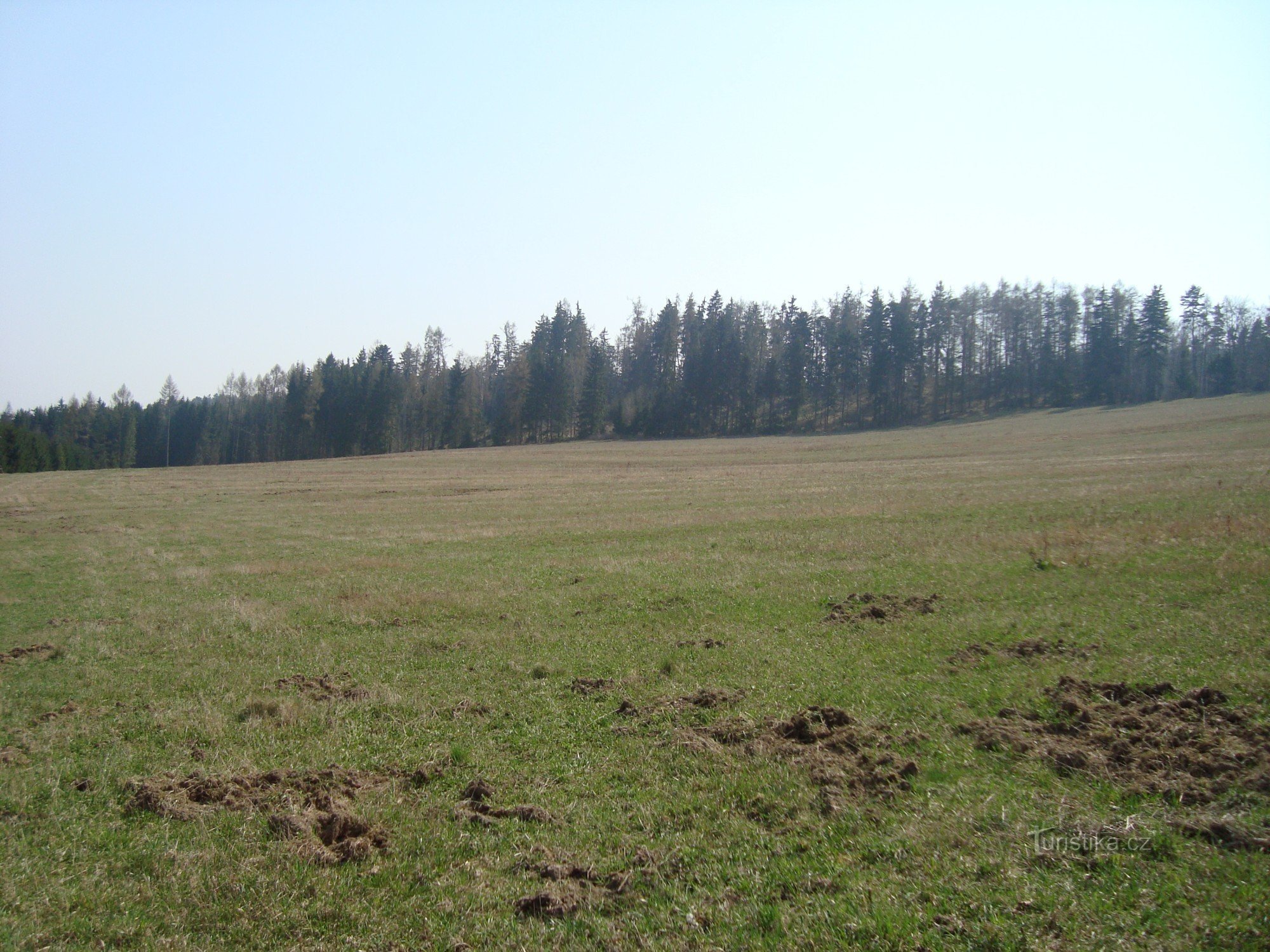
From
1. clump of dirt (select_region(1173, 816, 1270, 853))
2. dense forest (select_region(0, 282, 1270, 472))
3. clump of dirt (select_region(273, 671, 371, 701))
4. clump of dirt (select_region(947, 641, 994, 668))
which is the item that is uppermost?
dense forest (select_region(0, 282, 1270, 472))

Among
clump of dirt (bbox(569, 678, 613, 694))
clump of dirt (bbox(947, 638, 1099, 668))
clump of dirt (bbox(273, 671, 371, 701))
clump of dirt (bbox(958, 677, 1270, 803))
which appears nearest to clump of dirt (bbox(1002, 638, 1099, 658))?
clump of dirt (bbox(947, 638, 1099, 668))

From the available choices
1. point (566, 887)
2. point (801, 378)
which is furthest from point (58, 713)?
point (801, 378)

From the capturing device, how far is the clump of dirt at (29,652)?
13.3m

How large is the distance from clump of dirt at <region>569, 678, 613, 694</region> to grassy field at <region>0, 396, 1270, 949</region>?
0.26 meters

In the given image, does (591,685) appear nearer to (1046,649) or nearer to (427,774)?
(427,774)

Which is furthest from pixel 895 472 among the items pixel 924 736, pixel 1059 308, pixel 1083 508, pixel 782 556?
pixel 1059 308

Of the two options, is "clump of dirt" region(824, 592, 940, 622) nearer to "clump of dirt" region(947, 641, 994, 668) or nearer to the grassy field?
the grassy field

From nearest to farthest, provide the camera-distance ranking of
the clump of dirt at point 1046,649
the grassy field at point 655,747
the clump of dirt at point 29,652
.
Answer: the grassy field at point 655,747 → the clump of dirt at point 1046,649 → the clump of dirt at point 29,652

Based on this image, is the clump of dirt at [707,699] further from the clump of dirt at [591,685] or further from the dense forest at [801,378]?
the dense forest at [801,378]

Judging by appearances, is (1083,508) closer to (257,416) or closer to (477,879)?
(477,879)

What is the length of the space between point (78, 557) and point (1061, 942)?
98.7ft

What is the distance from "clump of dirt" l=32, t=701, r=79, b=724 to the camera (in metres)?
10.1

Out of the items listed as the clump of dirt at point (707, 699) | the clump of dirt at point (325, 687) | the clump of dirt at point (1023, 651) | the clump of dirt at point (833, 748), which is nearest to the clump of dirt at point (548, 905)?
the clump of dirt at point (833, 748)

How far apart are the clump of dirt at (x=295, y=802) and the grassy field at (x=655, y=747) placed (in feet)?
0.13
